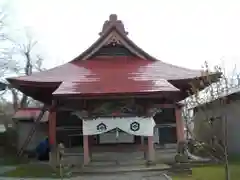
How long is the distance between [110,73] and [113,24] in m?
2.52

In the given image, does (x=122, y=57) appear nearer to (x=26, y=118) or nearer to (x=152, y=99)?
(x=152, y=99)

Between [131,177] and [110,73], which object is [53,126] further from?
[131,177]

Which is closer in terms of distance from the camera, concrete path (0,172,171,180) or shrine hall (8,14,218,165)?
concrete path (0,172,171,180)

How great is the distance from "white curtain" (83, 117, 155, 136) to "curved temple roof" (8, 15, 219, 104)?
112 cm

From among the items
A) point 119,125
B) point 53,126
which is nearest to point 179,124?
point 119,125

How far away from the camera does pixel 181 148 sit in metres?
13.3

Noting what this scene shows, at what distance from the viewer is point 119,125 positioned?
46.6 ft

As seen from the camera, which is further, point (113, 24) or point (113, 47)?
point (113, 47)

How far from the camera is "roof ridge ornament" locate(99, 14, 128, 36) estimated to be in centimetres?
1781

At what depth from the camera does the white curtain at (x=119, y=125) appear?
14.2 metres

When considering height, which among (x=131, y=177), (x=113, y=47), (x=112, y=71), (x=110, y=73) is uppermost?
(x=113, y=47)

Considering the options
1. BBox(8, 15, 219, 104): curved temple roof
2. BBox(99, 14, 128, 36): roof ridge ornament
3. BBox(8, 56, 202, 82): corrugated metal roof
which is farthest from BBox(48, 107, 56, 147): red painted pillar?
BBox(99, 14, 128, 36): roof ridge ornament

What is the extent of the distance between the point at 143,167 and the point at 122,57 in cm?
632

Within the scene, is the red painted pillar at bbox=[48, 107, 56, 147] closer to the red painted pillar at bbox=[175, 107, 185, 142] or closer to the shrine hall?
the shrine hall
